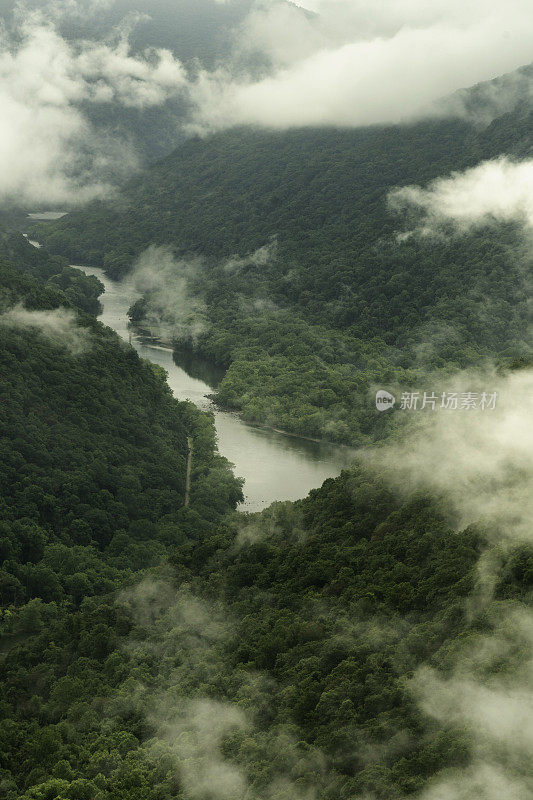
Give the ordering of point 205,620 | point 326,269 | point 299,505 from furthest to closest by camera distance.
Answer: point 326,269 < point 299,505 < point 205,620

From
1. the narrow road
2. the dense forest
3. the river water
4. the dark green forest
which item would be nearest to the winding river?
the river water

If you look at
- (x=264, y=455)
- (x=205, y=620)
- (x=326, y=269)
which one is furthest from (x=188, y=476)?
(x=326, y=269)

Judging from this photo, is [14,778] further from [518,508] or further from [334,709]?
[518,508]

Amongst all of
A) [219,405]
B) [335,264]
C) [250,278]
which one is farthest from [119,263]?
[219,405]

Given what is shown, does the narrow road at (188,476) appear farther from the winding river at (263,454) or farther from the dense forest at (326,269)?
the dense forest at (326,269)

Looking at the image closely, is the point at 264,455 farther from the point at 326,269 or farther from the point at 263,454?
the point at 326,269

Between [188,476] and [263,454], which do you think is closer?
[188,476]

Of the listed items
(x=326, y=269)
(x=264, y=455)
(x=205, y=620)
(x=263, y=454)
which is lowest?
(x=205, y=620)
